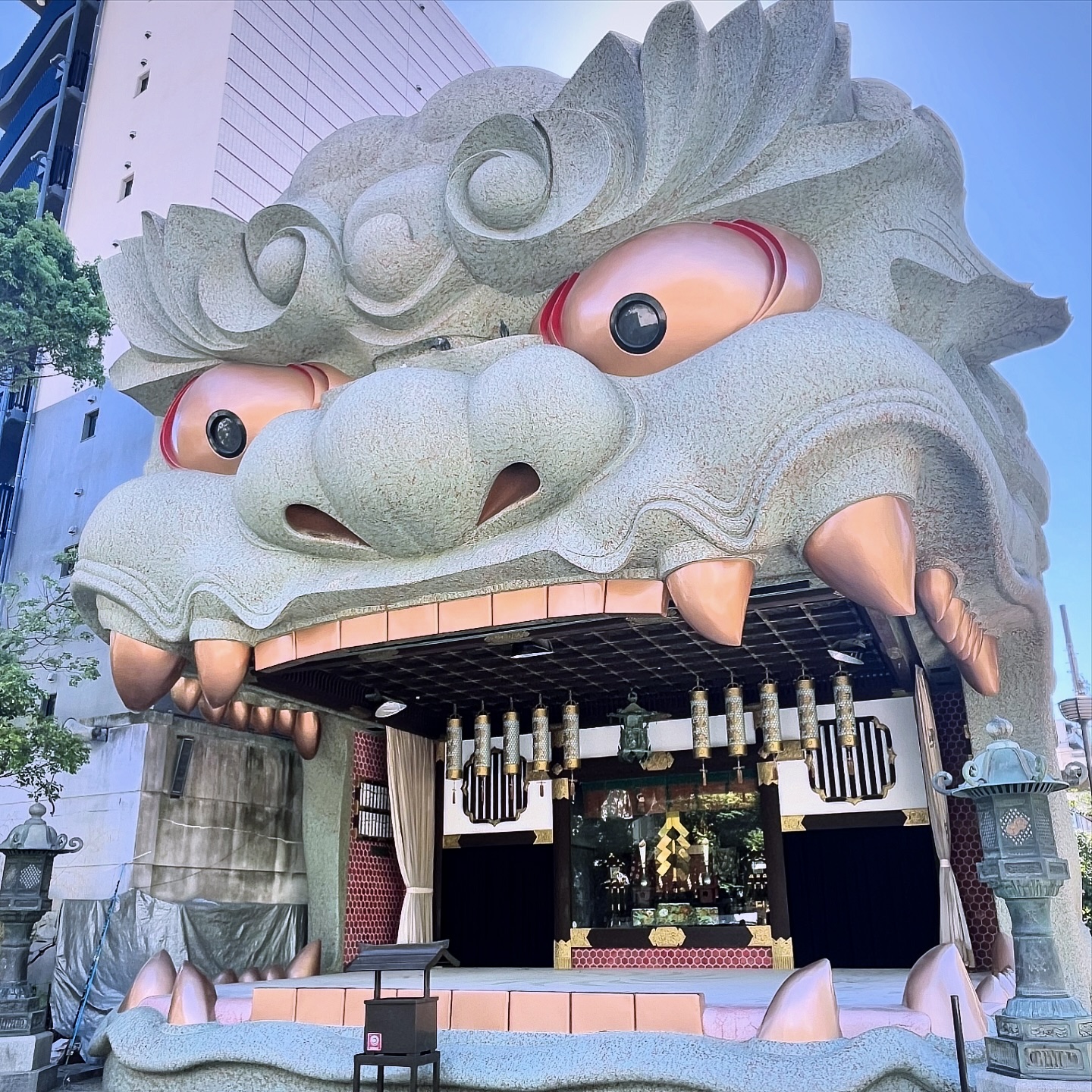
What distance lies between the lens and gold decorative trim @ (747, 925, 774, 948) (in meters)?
10.2

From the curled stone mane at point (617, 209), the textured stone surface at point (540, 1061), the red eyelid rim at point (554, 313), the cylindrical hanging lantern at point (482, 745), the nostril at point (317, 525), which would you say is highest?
the curled stone mane at point (617, 209)

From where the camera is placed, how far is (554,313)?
277 inches

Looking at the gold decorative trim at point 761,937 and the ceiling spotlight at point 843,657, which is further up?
the ceiling spotlight at point 843,657

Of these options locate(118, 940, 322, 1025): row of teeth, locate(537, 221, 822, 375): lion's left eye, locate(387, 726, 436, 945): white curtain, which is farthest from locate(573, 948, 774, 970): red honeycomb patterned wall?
locate(537, 221, 822, 375): lion's left eye

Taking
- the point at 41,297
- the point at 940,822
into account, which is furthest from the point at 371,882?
the point at 41,297

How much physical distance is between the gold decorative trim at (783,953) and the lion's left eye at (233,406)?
7.09 m

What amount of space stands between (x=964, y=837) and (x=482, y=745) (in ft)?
16.6

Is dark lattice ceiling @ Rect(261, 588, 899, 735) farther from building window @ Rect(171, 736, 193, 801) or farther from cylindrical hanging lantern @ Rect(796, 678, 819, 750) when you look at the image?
building window @ Rect(171, 736, 193, 801)

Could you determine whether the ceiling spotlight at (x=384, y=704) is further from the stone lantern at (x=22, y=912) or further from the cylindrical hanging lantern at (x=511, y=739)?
the stone lantern at (x=22, y=912)

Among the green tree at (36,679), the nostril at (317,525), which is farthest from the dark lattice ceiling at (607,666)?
the green tree at (36,679)

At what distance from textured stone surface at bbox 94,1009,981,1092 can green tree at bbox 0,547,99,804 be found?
2740mm

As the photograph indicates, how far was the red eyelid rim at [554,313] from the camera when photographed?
6969mm

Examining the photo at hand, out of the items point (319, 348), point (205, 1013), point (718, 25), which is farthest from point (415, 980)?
point (718, 25)

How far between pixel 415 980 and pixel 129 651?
3976 mm
